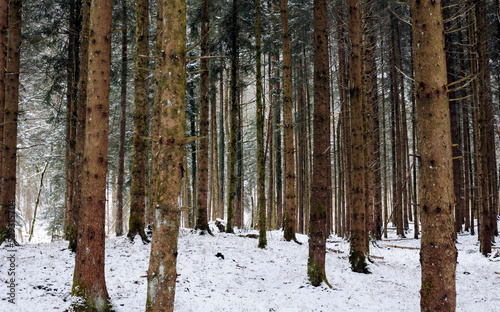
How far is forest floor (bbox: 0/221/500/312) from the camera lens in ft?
20.4

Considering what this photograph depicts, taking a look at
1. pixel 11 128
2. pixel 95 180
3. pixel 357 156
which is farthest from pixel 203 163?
pixel 95 180

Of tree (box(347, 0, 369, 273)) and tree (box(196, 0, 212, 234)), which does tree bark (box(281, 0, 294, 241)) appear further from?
tree (box(196, 0, 212, 234))

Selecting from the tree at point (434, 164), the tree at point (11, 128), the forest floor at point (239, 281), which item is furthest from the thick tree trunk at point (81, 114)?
the tree at point (434, 164)

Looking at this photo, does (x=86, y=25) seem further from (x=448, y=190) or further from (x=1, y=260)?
(x=448, y=190)

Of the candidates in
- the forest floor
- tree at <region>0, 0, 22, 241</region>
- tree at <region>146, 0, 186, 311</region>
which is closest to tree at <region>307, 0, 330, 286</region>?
the forest floor

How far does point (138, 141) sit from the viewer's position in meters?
9.77

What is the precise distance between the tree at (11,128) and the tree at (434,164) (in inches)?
388

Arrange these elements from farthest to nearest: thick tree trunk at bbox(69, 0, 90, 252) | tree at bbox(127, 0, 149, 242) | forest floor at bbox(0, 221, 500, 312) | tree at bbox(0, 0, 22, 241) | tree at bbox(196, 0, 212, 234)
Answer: tree at bbox(196, 0, 212, 234), tree at bbox(127, 0, 149, 242), tree at bbox(0, 0, 22, 241), thick tree trunk at bbox(69, 0, 90, 252), forest floor at bbox(0, 221, 500, 312)

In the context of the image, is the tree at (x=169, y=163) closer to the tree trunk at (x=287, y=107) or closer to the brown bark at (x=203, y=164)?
the brown bark at (x=203, y=164)

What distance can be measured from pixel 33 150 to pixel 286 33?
22.9m

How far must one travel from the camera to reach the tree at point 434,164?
4.11 m

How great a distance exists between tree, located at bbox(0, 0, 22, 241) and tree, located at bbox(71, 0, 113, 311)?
15.5 ft

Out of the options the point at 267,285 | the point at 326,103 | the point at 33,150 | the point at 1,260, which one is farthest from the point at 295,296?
the point at 33,150

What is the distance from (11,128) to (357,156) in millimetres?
10629
